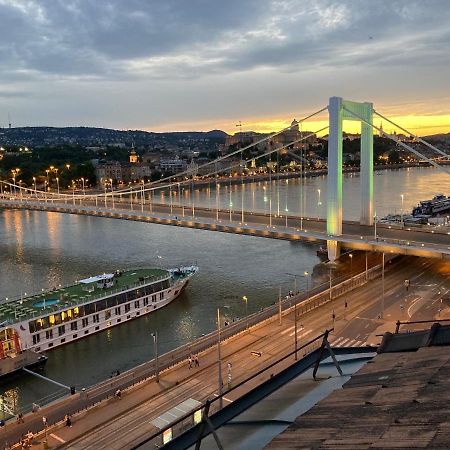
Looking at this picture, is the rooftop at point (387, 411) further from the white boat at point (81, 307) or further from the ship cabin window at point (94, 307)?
the ship cabin window at point (94, 307)

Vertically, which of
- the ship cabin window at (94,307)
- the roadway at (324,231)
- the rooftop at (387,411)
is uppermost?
the rooftop at (387,411)

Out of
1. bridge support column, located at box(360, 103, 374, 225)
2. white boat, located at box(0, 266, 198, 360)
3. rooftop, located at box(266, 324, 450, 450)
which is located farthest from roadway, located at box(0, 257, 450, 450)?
rooftop, located at box(266, 324, 450, 450)

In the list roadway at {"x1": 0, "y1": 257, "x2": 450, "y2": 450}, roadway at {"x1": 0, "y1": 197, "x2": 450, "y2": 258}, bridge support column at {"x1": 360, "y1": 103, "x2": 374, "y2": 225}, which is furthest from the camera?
bridge support column at {"x1": 360, "y1": 103, "x2": 374, "y2": 225}

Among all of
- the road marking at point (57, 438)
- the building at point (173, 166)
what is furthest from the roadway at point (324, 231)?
the building at point (173, 166)

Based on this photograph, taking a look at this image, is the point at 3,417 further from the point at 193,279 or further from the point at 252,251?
the point at 252,251

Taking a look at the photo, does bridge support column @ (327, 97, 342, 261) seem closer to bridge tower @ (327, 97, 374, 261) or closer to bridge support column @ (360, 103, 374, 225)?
bridge tower @ (327, 97, 374, 261)

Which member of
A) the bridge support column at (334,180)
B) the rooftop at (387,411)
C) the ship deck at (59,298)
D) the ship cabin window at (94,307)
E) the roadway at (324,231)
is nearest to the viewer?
the rooftop at (387,411)

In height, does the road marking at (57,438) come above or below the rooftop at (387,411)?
below
